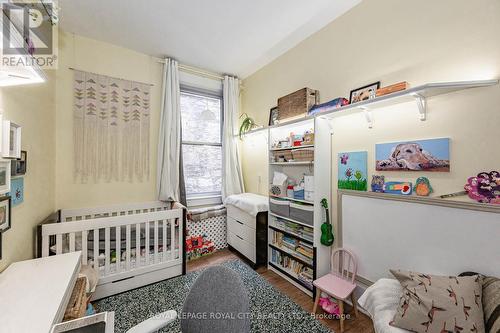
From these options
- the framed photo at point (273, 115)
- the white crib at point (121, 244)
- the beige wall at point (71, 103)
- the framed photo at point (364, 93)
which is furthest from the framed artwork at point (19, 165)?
the framed photo at point (364, 93)

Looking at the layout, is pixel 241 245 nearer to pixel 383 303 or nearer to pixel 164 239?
pixel 164 239

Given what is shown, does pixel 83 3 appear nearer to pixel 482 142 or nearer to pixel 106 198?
pixel 106 198

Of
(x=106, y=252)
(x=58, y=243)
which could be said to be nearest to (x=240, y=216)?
(x=106, y=252)

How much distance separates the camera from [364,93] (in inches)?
71.1

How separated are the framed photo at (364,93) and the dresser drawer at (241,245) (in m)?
2.04

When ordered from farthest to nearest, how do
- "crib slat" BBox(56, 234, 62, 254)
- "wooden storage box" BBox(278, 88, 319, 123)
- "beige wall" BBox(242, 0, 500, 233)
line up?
"wooden storage box" BBox(278, 88, 319, 123) < "crib slat" BBox(56, 234, 62, 254) < "beige wall" BBox(242, 0, 500, 233)

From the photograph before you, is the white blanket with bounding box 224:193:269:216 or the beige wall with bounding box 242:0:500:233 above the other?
the beige wall with bounding box 242:0:500:233

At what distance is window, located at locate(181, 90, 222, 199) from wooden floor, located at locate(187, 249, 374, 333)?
949 millimetres

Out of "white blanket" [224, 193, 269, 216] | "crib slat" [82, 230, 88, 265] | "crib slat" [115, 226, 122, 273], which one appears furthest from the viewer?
"white blanket" [224, 193, 269, 216]

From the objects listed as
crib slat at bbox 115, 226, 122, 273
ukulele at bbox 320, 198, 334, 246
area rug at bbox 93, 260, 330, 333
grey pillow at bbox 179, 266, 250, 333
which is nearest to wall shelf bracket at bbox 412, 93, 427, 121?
ukulele at bbox 320, 198, 334, 246

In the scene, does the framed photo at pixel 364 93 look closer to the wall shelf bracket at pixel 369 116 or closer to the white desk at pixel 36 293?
the wall shelf bracket at pixel 369 116

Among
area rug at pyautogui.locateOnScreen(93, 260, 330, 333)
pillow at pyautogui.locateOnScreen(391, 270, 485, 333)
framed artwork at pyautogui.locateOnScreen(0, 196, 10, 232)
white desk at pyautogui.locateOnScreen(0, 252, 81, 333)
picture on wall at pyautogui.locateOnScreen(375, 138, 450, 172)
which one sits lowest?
area rug at pyautogui.locateOnScreen(93, 260, 330, 333)

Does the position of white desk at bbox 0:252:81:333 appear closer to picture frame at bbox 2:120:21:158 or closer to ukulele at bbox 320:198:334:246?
picture frame at bbox 2:120:21:158

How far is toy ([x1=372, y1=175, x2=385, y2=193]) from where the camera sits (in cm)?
172
